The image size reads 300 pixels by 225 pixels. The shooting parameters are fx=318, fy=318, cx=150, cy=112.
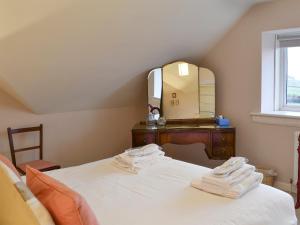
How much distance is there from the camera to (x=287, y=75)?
340cm

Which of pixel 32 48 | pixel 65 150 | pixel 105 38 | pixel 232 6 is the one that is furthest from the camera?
pixel 65 150

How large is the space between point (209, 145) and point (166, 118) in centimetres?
65

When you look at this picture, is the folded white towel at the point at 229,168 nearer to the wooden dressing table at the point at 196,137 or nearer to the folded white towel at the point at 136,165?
the folded white towel at the point at 136,165

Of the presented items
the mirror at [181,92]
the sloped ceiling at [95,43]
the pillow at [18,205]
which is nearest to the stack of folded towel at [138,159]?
the pillow at [18,205]

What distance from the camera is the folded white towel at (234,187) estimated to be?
1.73 meters

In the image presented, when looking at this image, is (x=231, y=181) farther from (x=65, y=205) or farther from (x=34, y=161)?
(x=34, y=161)

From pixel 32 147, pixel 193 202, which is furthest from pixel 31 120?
pixel 193 202

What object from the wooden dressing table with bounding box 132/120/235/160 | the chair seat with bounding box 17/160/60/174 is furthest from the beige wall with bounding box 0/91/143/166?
the wooden dressing table with bounding box 132/120/235/160

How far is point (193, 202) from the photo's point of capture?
5.55 feet

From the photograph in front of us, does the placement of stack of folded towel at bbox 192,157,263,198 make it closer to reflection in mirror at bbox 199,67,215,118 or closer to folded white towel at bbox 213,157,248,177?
folded white towel at bbox 213,157,248,177

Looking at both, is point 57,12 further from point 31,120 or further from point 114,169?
point 31,120

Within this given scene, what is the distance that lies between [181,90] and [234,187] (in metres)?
2.08

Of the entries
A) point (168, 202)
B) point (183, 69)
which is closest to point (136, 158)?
point (168, 202)

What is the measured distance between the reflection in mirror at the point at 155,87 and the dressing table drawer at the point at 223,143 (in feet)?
2.66
